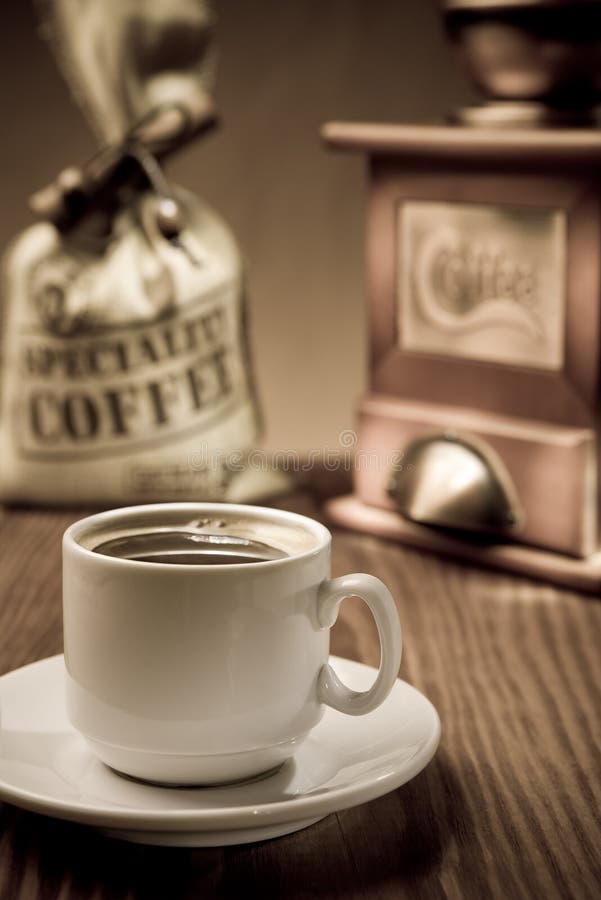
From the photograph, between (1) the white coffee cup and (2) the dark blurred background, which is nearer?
(1) the white coffee cup

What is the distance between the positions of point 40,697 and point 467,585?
347mm

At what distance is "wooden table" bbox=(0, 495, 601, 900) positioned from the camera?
0.40m

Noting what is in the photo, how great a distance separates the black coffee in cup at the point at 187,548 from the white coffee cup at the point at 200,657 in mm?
14

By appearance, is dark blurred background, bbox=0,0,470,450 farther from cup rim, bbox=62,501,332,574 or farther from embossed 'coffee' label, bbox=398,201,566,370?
cup rim, bbox=62,501,332,574

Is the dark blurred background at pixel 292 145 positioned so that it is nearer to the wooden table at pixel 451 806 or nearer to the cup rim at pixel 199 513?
the wooden table at pixel 451 806

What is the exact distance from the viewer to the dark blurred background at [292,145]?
1195 millimetres

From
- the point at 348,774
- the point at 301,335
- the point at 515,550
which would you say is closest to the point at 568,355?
the point at 515,550

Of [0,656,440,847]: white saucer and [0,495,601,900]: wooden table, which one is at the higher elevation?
[0,656,440,847]: white saucer

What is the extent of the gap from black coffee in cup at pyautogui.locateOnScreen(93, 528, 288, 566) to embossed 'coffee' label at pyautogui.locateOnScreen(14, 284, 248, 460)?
1.28 feet

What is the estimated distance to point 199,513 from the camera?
1.59ft

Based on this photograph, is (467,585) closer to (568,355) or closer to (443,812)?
(568,355)

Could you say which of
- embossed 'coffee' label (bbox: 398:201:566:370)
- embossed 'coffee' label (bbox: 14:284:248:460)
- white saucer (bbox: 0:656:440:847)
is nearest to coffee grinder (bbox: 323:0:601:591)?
embossed 'coffee' label (bbox: 398:201:566:370)

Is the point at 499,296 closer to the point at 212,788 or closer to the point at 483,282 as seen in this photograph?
the point at 483,282

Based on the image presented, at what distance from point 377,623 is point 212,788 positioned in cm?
8
